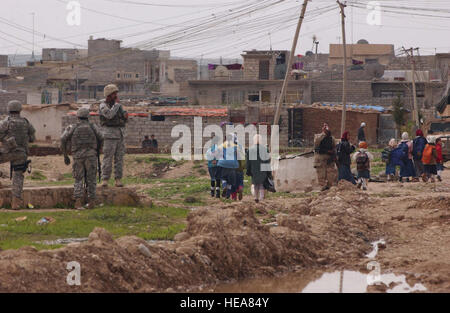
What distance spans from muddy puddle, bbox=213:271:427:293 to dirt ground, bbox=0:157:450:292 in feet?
0.66

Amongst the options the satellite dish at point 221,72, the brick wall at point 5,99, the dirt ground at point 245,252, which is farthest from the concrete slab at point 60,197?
the satellite dish at point 221,72

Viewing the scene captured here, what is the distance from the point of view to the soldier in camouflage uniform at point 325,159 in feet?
62.5

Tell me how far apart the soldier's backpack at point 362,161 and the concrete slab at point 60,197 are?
7.13 m

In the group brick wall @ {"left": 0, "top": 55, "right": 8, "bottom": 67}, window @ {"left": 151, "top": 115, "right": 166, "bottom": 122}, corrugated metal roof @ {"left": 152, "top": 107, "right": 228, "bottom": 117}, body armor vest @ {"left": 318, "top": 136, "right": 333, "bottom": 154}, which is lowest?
body armor vest @ {"left": 318, "top": 136, "right": 333, "bottom": 154}

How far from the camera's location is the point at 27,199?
13.7 m

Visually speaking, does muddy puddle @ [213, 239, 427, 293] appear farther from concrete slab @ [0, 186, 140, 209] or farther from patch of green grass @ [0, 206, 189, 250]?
concrete slab @ [0, 186, 140, 209]

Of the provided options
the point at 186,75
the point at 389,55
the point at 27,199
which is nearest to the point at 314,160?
the point at 27,199

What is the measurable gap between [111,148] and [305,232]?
4.42 m

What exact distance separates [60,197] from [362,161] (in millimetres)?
8243

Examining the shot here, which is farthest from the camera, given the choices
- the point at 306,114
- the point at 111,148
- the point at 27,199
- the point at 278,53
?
the point at 278,53

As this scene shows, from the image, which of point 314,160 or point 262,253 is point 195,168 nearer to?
point 314,160

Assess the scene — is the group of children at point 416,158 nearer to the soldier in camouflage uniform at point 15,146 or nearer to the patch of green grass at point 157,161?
the patch of green grass at point 157,161

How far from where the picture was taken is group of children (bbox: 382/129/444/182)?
22.4m

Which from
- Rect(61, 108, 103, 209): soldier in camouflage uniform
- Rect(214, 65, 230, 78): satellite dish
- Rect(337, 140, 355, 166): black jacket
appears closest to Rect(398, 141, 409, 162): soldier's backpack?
Rect(337, 140, 355, 166): black jacket
